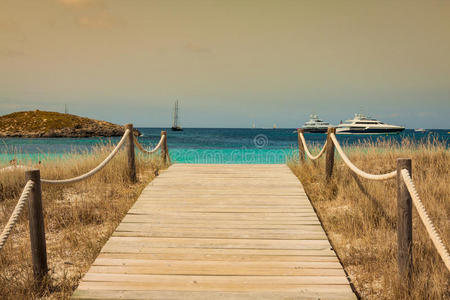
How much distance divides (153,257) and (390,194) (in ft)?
15.3

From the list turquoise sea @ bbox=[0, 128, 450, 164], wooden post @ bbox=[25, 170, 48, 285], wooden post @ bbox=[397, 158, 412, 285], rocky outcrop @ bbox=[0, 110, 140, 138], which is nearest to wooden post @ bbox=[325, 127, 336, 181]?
turquoise sea @ bbox=[0, 128, 450, 164]

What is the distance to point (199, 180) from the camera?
25.9 ft

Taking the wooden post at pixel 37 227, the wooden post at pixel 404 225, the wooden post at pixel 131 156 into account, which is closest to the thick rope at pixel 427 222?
the wooden post at pixel 404 225

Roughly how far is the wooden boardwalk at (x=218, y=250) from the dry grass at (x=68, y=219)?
1.19 feet

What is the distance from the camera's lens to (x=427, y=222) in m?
2.83

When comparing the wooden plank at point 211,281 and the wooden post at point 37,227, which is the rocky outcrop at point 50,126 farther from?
the wooden plank at point 211,281

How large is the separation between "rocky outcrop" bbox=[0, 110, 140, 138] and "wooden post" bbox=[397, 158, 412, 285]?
49.8 metres

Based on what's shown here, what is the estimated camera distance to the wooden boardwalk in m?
3.40

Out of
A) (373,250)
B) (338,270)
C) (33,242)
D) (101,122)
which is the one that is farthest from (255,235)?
(101,122)

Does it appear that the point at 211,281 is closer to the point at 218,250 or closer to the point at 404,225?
the point at 218,250

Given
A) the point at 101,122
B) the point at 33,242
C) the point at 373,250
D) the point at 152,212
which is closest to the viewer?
the point at 33,242

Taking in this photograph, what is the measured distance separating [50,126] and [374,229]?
5423 cm

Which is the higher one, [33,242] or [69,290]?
[33,242]

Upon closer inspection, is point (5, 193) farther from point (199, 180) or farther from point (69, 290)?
point (69, 290)
